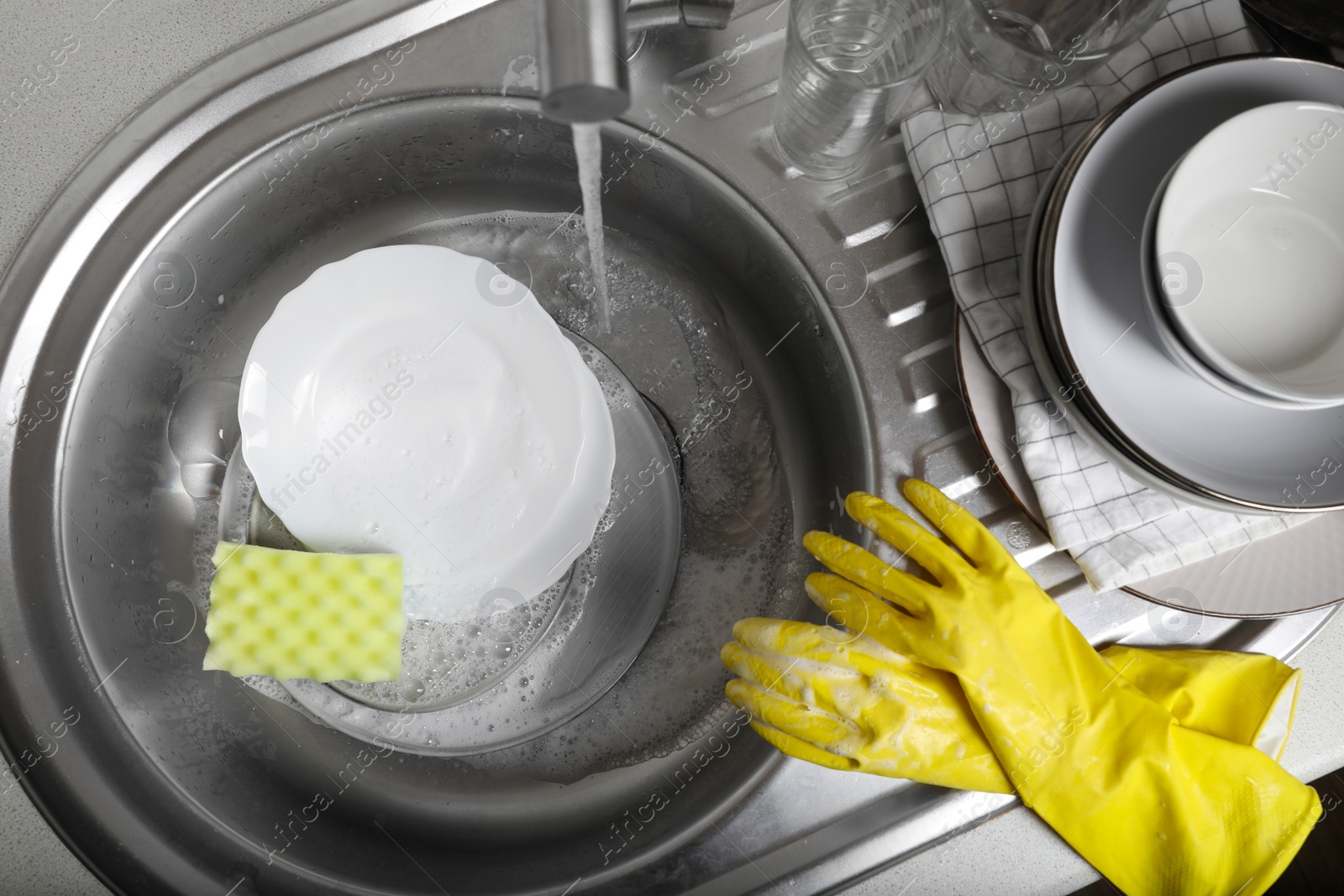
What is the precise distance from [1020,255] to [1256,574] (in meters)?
0.31

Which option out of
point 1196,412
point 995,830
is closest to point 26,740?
point 995,830

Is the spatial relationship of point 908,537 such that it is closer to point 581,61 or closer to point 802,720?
point 802,720

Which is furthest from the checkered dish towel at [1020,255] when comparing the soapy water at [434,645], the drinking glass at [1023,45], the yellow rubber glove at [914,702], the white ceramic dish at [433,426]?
the soapy water at [434,645]

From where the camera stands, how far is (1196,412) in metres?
0.50

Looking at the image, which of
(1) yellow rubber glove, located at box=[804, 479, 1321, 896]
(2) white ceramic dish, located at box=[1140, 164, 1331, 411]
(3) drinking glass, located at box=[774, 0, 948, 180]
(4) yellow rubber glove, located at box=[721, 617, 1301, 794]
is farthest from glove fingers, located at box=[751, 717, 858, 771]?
(3) drinking glass, located at box=[774, 0, 948, 180]

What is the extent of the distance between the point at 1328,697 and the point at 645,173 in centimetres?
79

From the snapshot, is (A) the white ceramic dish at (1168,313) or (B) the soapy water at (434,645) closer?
(A) the white ceramic dish at (1168,313)

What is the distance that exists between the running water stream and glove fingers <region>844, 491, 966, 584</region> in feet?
1.06

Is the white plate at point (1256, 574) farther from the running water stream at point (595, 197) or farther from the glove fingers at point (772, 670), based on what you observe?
the running water stream at point (595, 197)

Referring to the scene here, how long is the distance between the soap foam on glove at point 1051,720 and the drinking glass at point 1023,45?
0.32 m

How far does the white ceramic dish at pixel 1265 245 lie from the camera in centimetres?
46

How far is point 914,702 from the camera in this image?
0.59 meters

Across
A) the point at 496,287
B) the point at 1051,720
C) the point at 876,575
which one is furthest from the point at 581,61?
the point at 1051,720

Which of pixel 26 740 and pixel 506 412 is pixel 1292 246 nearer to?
pixel 506 412
